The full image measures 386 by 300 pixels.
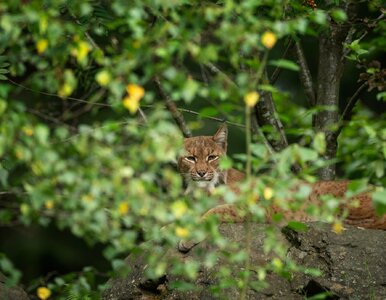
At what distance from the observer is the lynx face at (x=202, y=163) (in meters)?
6.87

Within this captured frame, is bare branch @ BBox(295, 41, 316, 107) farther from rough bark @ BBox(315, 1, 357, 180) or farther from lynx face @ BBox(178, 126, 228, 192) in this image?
lynx face @ BBox(178, 126, 228, 192)

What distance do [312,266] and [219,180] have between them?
164 cm

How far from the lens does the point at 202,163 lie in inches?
272

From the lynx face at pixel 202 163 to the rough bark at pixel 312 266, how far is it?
39.6 inches

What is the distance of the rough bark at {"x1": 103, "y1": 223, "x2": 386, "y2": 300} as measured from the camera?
5375mm

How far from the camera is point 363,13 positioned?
1011 cm

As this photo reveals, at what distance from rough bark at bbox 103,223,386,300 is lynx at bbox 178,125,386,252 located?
1.65 ft

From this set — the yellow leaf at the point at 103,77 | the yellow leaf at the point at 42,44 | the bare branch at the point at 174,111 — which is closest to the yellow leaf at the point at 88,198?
the yellow leaf at the point at 103,77

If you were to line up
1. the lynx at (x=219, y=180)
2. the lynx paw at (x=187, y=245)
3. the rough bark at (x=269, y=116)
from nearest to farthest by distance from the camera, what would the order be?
the lynx paw at (x=187, y=245) < the lynx at (x=219, y=180) < the rough bark at (x=269, y=116)

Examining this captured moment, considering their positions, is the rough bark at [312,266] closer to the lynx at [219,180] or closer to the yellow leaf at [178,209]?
the lynx at [219,180]

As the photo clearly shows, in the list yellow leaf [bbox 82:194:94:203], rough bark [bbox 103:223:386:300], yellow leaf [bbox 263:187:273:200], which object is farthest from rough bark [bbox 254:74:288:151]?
yellow leaf [bbox 82:194:94:203]

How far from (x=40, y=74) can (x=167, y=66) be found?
699mm

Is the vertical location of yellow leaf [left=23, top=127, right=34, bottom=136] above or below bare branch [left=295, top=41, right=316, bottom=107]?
above

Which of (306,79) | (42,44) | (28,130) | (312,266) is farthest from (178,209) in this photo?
(306,79)
